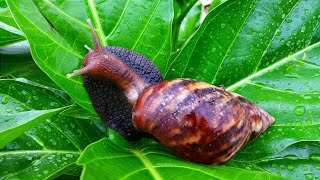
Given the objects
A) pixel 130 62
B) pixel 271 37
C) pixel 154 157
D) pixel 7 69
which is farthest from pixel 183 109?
pixel 7 69

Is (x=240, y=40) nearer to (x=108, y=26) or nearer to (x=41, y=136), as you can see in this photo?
(x=108, y=26)

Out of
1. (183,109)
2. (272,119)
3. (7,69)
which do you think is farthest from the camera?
(7,69)

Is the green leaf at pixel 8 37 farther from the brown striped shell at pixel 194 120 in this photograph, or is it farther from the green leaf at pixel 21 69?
the brown striped shell at pixel 194 120

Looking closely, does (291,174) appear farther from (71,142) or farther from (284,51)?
(71,142)

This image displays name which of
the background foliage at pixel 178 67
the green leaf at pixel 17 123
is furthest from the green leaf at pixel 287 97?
the green leaf at pixel 17 123

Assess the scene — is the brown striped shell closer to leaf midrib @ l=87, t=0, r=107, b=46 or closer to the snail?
the snail
